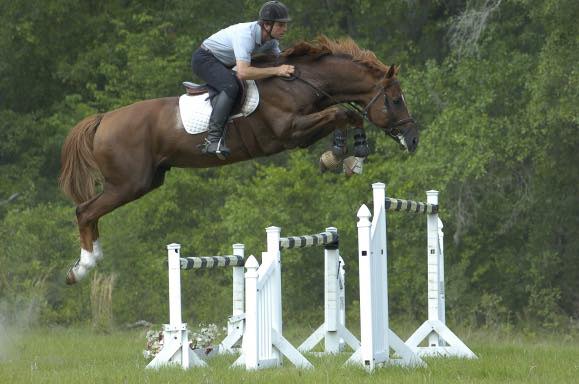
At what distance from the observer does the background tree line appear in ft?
58.3

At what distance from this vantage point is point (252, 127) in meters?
9.32

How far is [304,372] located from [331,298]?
167 centimetres

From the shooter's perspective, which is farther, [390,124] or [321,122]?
[390,124]

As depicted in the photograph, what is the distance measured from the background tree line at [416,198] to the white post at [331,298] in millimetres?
6881

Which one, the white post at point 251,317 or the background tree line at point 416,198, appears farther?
the background tree line at point 416,198

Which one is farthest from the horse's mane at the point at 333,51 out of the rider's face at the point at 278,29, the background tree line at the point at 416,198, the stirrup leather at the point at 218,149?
the background tree line at the point at 416,198

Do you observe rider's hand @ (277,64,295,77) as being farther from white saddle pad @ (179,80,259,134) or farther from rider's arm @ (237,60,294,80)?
white saddle pad @ (179,80,259,134)

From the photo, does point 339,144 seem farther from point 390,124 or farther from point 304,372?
point 304,372

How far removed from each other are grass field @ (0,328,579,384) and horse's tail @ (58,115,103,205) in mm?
1472

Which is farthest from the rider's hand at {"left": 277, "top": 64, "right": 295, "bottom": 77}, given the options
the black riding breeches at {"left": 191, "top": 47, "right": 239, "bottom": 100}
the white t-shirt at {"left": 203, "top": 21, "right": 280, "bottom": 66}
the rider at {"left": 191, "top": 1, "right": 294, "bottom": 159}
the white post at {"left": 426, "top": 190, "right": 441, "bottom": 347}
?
the white post at {"left": 426, "top": 190, "right": 441, "bottom": 347}

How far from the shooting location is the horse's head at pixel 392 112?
9359 millimetres

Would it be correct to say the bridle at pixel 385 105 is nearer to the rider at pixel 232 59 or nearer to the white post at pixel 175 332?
the rider at pixel 232 59

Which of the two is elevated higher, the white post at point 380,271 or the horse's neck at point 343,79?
the horse's neck at point 343,79

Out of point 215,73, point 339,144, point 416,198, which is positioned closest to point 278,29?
point 215,73
